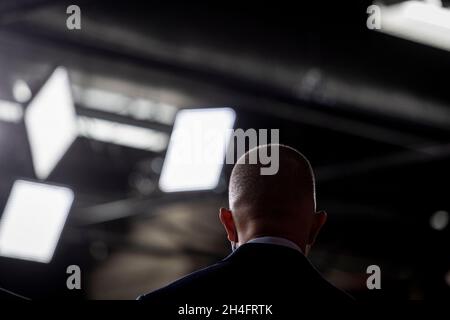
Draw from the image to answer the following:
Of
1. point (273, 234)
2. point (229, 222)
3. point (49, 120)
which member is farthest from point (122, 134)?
point (273, 234)

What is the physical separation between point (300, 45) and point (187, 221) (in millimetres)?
4065

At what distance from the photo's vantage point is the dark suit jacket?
120 centimetres

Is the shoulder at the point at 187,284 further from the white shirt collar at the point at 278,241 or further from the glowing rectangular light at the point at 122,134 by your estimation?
the glowing rectangular light at the point at 122,134

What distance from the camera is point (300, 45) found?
4.32m

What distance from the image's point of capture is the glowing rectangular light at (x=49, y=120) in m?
2.99

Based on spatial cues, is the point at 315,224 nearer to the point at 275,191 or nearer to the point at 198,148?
the point at 275,191

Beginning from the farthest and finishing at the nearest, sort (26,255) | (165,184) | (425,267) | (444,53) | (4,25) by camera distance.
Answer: (425,267)
(444,53)
(165,184)
(4,25)
(26,255)

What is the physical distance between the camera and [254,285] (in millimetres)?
1248

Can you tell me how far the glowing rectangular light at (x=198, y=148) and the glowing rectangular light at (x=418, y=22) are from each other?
106 cm

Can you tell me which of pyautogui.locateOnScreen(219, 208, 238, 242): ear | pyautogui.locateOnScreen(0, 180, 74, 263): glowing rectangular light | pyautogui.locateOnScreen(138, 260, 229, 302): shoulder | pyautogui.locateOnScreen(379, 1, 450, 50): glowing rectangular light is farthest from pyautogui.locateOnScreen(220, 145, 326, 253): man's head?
pyautogui.locateOnScreen(379, 1, 450, 50): glowing rectangular light

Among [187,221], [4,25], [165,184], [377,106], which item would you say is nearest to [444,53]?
[377,106]

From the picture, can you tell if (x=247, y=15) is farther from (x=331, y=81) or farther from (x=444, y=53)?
(x=444, y=53)

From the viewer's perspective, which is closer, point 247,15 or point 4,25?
point 4,25

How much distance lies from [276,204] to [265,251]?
11 cm
